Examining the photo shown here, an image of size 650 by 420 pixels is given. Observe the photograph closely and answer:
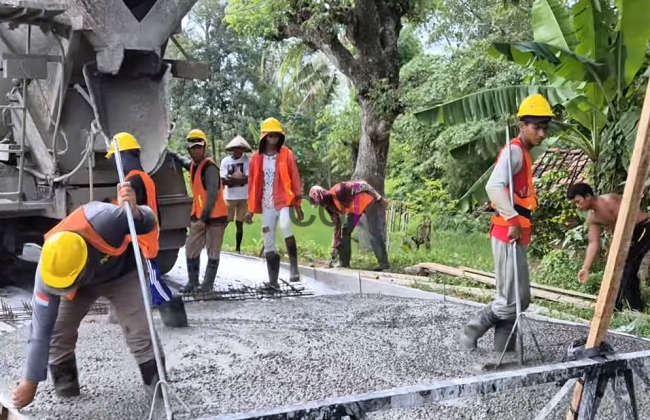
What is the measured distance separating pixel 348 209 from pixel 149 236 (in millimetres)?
4515

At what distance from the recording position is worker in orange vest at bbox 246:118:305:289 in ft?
26.9

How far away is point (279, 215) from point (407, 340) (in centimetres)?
279

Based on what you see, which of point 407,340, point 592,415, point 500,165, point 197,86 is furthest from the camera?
point 197,86

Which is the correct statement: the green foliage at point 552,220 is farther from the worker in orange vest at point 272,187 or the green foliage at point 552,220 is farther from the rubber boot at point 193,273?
the rubber boot at point 193,273

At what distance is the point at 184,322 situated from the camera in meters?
6.30

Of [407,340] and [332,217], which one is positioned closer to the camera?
[407,340]

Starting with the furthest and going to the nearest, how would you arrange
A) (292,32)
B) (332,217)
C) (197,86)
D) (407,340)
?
(197,86) < (292,32) < (332,217) < (407,340)

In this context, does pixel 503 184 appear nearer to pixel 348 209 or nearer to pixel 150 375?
pixel 150 375

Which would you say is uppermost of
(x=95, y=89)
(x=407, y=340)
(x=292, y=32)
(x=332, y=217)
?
(x=292, y=32)

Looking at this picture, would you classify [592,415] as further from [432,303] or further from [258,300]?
[258,300]

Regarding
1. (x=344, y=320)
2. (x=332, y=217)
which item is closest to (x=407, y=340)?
(x=344, y=320)

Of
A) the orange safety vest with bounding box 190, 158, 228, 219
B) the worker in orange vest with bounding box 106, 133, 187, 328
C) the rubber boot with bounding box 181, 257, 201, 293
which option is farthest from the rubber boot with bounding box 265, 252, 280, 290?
the worker in orange vest with bounding box 106, 133, 187, 328

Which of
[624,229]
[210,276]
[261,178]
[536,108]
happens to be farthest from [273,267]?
[624,229]

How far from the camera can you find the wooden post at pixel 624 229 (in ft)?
8.72
